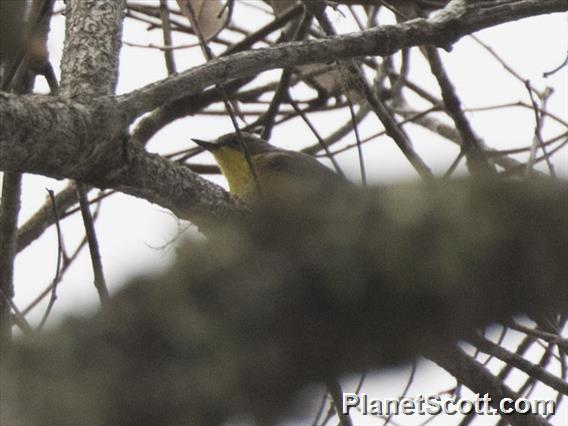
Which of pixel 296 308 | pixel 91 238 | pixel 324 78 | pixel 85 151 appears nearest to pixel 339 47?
pixel 85 151

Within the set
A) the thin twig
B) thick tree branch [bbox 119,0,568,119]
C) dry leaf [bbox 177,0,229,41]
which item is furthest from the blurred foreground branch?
dry leaf [bbox 177,0,229,41]

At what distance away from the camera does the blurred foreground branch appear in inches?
24.9

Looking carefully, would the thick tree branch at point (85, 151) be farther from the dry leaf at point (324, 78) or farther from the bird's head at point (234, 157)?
the bird's head at point (234, 157)

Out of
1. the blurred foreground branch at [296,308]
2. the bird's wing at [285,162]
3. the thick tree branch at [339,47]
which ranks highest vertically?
the bird's wing at [285,162]

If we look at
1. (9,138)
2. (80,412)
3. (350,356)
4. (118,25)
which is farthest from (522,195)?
(118,25)

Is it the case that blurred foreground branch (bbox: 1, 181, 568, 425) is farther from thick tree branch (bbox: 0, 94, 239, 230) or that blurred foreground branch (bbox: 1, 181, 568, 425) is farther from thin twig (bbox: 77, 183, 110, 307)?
thin twig (bbox: 77, 183, 110, 307)

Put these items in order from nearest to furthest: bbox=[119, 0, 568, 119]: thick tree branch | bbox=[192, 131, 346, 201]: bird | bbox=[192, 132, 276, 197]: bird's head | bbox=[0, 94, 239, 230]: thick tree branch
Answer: bbox=[0, 94, 239, 230]: thick tree branch, bbox=[119, 0, 568, 119]: thick tree branch, bbox=[192, 131, 346, 201]: bird, bbox=[192, 132, 276, 197]: bird's head

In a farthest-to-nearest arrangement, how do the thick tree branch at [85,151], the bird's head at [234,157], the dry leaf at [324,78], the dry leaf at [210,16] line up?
the bird's head at [234,157] → the dry leaf at [210,16] → the dry leaf at [324,78] → the thick tree branch at [85,151]

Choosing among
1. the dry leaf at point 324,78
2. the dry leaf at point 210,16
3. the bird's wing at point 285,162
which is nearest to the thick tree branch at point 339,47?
the dry leaf at point 324,78

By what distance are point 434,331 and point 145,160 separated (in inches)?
73.5

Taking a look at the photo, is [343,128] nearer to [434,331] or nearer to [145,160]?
[145,160]

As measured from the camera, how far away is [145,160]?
8.04 ft

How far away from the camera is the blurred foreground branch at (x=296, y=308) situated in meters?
0.63

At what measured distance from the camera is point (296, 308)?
66 centimetres
